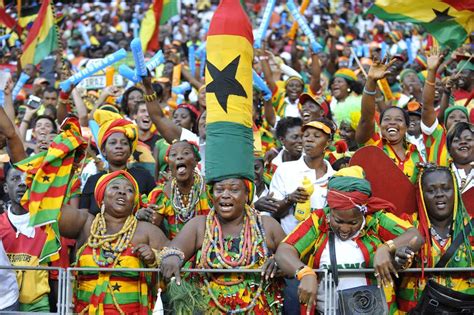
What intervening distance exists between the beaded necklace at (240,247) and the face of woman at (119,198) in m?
0.63

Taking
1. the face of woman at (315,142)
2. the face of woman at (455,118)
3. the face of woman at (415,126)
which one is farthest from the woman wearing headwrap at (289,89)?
the face of woman at (315,142)

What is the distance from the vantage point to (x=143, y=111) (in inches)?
410

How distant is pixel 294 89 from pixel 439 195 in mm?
5056

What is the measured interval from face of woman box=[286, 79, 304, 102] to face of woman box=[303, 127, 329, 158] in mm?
3624

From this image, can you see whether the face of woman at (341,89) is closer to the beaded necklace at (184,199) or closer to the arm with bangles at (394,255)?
the beaded necklace at (184,199)

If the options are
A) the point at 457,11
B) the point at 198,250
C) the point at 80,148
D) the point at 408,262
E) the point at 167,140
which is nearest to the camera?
the point at 408,262

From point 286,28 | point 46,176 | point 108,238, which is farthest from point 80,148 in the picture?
point 286,28

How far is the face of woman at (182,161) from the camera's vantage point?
7773mm

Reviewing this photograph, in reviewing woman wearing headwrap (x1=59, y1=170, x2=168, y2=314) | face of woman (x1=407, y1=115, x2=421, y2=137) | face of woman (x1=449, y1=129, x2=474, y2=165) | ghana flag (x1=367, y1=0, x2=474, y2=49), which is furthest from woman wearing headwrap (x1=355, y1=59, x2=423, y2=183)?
woman wearing headwrap (x1=59, y1=170, x2=168, y2=314)

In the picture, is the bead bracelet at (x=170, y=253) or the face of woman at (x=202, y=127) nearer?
the bead bracelet at (x=170, y=253)

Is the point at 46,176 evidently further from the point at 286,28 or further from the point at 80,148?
the point at 286,28

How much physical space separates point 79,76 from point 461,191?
14.2 ft

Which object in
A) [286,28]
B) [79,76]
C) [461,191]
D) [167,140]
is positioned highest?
[286,28]

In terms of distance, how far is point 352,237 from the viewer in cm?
673
